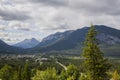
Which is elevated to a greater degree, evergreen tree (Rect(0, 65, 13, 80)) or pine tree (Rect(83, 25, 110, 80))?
pine tree (Rect(83, 25, 110, 80))

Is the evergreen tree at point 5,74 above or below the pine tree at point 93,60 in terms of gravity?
below

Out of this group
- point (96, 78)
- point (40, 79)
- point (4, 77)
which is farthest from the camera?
point (4, 77)

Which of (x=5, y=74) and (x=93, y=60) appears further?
(x=5, y=74)

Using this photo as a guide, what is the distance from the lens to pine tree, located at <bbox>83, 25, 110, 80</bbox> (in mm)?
38781

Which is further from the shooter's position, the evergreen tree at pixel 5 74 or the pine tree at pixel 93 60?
the evergreen tree at pixel 5 74

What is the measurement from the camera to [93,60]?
39156mm

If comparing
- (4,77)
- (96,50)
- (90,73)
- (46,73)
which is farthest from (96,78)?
(4,77)

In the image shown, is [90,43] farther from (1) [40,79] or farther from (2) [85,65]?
(1) [40,79]

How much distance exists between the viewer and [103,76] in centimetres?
3900

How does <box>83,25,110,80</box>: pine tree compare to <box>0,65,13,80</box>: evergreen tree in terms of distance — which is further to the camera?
<box>0,65,13,80</box>: evergreen tree

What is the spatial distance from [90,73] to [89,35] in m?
5.40

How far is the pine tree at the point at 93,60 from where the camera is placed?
127 ft

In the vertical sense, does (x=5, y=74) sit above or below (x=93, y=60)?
below

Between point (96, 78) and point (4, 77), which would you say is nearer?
point (96, 78)
